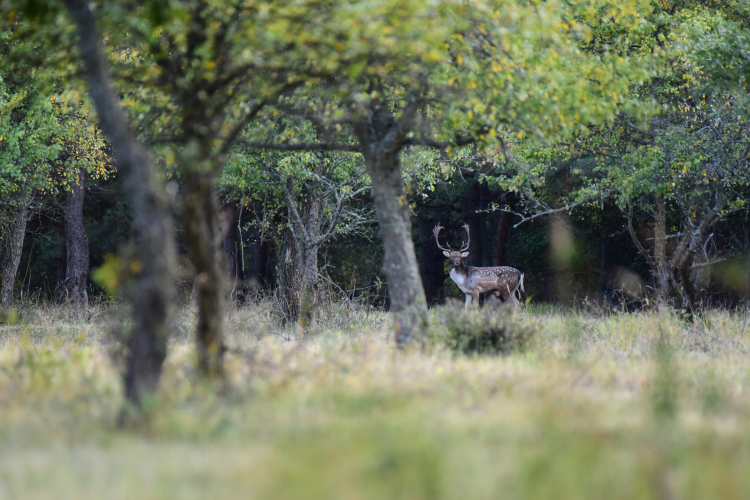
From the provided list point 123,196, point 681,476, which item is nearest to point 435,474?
point 681,476

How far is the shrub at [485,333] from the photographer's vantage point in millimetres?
9219

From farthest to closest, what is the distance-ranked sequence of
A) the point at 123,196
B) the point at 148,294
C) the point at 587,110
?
the point at 123,196 → the point at 587,110 → the point at 148,294

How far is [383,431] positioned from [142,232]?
7.48 ft

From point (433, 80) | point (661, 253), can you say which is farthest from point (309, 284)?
point (433, 80)

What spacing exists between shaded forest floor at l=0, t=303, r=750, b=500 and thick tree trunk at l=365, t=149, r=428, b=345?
0.83 m

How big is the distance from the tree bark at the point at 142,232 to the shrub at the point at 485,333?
15.1ft

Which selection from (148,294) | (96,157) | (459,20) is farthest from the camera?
(96,157)

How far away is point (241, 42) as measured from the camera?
19.1 feet

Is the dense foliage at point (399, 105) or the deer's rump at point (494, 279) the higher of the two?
the dense foliage at point (399, 105)

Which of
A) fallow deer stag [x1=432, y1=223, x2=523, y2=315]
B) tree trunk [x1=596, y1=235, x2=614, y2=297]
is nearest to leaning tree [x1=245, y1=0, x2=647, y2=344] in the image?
fallow deer stag [x1=432, y1=223, x2=523, y2=315]

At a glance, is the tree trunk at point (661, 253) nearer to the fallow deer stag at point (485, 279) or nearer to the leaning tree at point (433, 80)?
the fallow deer stag at point (485, 279)

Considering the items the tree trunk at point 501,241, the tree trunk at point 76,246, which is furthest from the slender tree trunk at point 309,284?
the tree trunk at point 501,241

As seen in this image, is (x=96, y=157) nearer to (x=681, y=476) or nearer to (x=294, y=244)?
(x=294, y=244)

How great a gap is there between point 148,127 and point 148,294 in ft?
8.54
